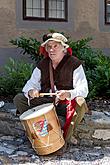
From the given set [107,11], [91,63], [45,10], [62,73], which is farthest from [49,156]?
[107,11]

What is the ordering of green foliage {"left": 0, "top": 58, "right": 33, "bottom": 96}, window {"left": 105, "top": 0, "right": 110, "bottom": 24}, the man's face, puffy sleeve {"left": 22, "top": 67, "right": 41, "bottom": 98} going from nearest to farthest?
the man's face < puffy sleeve {"left": 22, "top": 67, "right": 41, "bottom": 98} < green foliage {"left": 0, "top": 58, "right": 33, "bottom": 96} < window {"left": 105, "top": 0, "right": 110, "bottom": 24}

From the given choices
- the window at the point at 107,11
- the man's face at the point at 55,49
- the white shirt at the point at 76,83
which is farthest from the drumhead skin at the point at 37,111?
the window at the point at 107,11

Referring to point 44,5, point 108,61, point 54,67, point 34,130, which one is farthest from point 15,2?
point 34,130

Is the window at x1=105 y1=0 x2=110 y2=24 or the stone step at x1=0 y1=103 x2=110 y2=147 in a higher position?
the window at x1=105 y1=0 x2=110 y2=24

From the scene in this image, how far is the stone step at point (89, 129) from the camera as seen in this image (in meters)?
5.38

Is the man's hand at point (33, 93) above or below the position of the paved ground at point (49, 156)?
above

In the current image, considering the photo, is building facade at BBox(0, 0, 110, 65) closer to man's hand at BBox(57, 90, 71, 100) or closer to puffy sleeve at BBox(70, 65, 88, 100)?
puffy sleeve at BBox(70, 65, 88, 100)

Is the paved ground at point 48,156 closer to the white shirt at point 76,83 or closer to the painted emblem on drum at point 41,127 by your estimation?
the painted emblem on drum at point 41,127

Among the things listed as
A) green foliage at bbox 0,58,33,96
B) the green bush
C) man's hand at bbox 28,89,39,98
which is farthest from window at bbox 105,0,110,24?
man's hand at bbox 28,89,39,98

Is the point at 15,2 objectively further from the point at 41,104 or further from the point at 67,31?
A: the point at 41,104

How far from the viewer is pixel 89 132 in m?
5.41

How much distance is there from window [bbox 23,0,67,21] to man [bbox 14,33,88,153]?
3.98 m

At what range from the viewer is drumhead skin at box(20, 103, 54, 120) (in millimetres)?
4629

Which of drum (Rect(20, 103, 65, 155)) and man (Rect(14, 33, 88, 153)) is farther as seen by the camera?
man (Rect(14, 33, 88, 153))
